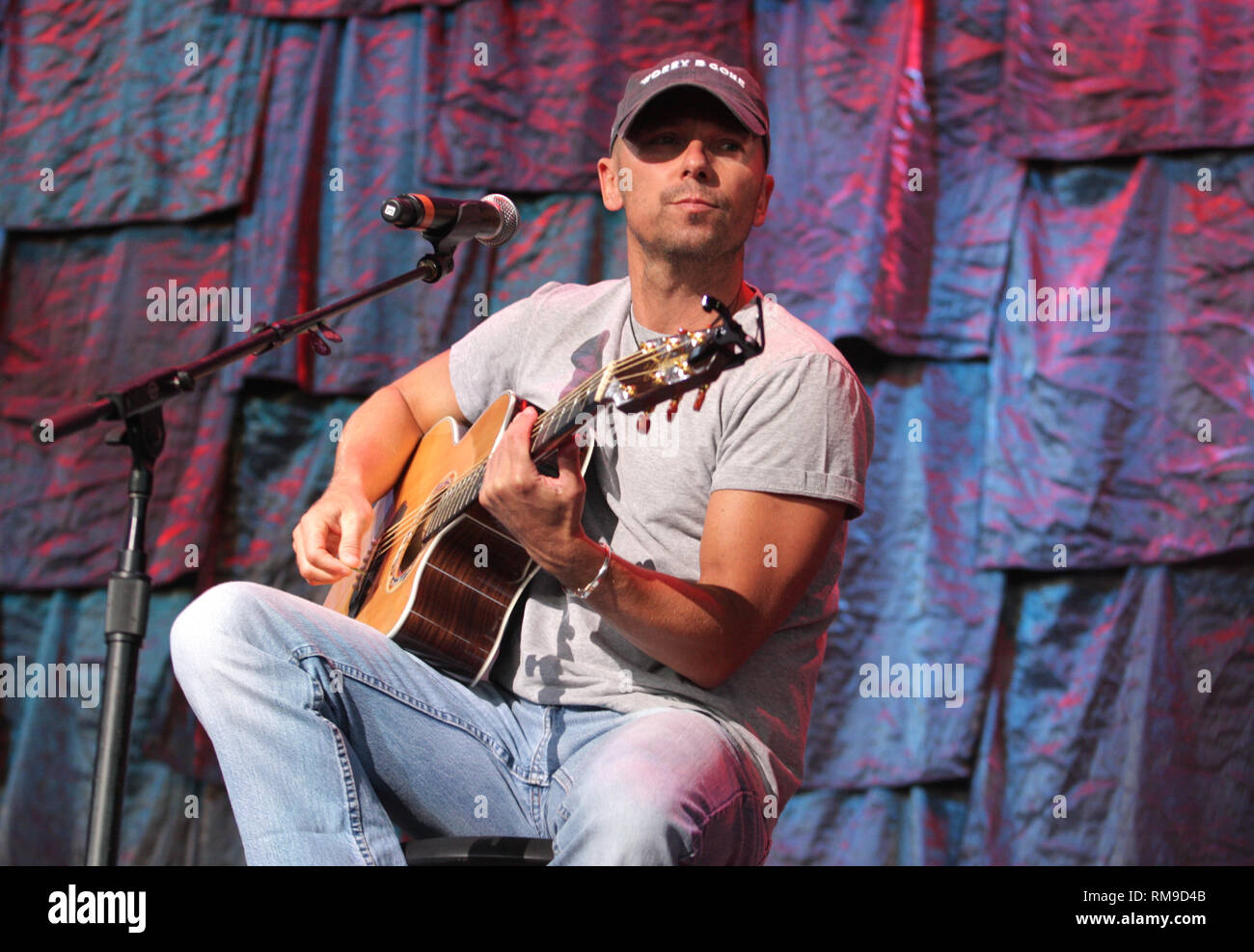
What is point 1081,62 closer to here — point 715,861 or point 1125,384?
point 1125,384

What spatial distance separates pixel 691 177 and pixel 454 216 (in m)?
0.39

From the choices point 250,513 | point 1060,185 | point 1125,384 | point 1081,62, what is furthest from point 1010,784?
point 250,513

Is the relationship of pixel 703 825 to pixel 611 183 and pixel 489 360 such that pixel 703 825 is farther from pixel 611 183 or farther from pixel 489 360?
pixel 611 183

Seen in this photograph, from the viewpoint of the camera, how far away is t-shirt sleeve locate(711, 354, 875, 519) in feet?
5.78

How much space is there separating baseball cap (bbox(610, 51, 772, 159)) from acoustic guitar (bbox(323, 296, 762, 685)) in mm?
517

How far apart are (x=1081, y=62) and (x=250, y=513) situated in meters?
2.27

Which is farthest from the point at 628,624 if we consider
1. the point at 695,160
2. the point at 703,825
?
the point at 695,160

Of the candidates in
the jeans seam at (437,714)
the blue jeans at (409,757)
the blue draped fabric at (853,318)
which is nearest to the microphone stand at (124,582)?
the blue jeans at (409,757)

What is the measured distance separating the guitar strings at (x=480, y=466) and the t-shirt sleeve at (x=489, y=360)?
0.81 ft

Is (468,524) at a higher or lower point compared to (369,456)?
lower

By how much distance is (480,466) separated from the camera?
1.95 meters

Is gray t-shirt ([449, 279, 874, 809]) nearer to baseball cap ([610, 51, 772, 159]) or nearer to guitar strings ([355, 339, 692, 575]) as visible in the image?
guitar strings ([355, 339, 692, 575])

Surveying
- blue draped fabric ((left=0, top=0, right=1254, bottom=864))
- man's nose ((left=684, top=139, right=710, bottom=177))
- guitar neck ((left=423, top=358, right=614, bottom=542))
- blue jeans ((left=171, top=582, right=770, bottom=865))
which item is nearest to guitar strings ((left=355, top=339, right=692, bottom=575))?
guitar neck ((left=423, top=358, right=614, bottom=542))

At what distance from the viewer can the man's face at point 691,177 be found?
198cm
